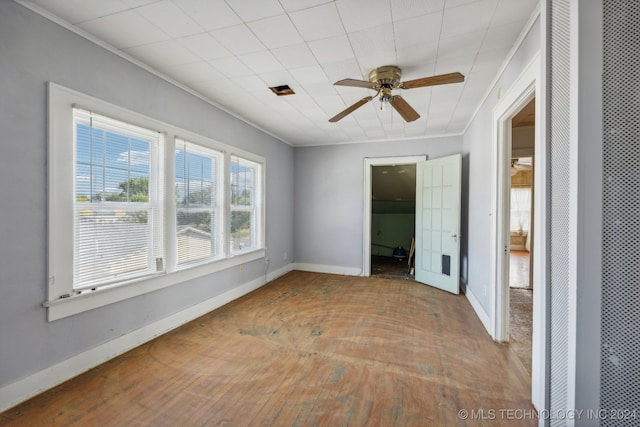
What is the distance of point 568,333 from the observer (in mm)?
1132

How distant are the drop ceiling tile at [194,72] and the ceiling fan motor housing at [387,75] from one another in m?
1.49

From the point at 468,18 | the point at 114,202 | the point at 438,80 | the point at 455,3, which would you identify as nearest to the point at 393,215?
the point at 438,80

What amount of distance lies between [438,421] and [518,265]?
5912 millimetres

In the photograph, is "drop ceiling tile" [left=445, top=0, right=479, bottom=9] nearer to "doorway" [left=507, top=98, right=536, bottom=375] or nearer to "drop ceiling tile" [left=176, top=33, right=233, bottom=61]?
"doorway" [left=507, top=98, right=536, bottom=375]

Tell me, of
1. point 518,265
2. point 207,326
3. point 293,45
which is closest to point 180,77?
point 293,45

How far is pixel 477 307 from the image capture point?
3.12 m

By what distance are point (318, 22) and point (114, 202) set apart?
7.02ft

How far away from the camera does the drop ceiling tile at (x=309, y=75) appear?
2391 millimetres

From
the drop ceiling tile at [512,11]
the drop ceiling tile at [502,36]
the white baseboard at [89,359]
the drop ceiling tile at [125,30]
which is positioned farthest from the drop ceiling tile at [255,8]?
the white baseboard at [89,359]

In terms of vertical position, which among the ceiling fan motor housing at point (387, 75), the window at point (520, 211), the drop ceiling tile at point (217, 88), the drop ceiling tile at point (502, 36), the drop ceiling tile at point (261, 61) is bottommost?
the window at point (520, 211)

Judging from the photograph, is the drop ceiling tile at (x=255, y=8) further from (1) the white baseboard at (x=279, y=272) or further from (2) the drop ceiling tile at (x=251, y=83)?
(1) the white baseboard at (x=279, y=272)

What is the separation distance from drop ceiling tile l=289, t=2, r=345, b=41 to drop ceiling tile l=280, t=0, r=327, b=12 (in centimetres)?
3

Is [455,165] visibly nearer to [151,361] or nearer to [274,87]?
[274,87]

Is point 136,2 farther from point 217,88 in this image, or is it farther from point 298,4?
point 217,88
